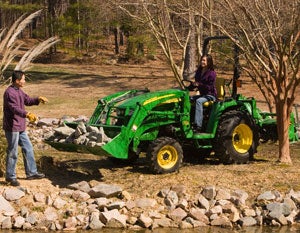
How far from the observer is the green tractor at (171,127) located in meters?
10.5

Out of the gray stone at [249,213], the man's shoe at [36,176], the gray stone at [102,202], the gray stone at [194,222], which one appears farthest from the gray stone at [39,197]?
the gray stone at [249,213]

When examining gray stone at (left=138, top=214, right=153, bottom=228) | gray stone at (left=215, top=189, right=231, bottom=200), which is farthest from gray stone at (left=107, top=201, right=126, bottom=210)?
gray stone at (left=215, top=189, right=231, bottom=200)

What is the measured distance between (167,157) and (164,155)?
0.08 m

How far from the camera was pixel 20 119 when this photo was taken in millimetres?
10055

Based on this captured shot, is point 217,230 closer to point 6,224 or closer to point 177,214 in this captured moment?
point 177,214

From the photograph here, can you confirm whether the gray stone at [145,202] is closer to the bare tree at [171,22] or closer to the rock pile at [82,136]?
the rock pile at [82,136]

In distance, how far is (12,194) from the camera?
9.72 metres

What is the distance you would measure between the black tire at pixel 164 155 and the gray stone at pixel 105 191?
93cm

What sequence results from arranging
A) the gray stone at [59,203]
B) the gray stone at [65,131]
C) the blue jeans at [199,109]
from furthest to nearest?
the blue jeans at [199,109] < the gray stone at [65,131] < the gray stone at [59,203]

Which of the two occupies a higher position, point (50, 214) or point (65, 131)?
point (65, 131)

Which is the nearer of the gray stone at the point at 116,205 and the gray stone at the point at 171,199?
the gray stone at the point at 116,205

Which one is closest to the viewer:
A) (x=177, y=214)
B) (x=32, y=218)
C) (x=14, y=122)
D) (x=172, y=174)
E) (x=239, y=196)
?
(x=32, y=218)

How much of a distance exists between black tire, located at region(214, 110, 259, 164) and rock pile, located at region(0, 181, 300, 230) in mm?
1495

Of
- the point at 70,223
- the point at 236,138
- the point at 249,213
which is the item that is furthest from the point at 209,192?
the point at 236,138
